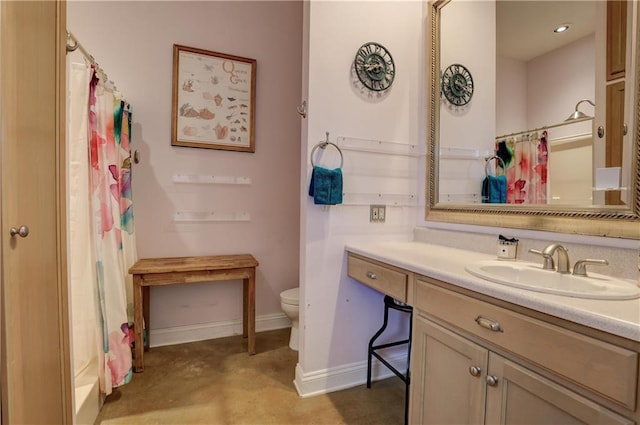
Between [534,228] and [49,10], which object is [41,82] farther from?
[534,228]

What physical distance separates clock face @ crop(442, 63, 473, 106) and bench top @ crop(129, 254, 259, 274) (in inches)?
67.0

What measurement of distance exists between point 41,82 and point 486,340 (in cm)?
165

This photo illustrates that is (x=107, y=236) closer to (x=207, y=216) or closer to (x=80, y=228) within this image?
(x=80, y=228)

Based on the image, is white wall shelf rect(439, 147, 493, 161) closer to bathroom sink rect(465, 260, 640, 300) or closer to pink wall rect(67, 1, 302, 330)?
bathroom sink rect(465, 260, 640, 300)

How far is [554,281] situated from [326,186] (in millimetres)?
1050

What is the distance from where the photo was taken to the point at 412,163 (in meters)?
2.01

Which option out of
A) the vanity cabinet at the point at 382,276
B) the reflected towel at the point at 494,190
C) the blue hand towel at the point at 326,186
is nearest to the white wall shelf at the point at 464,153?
the reflected towel at the point at 494,190

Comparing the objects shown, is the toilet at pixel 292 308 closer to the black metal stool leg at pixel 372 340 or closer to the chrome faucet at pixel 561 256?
the black metal stool leg at pixel 372 340

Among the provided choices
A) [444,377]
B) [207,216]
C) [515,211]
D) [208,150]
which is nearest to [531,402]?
[444,377]

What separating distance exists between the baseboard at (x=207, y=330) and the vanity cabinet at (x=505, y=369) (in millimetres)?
1612

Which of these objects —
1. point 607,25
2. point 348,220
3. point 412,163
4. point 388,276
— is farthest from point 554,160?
point 348,220

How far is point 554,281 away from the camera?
1.10 meters

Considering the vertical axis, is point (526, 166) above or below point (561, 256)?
above

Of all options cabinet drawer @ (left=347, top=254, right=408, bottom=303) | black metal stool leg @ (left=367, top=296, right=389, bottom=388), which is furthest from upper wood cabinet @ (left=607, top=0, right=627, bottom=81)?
black metal stool leg @ (left=367, top=296, right=389, bottom=388)
